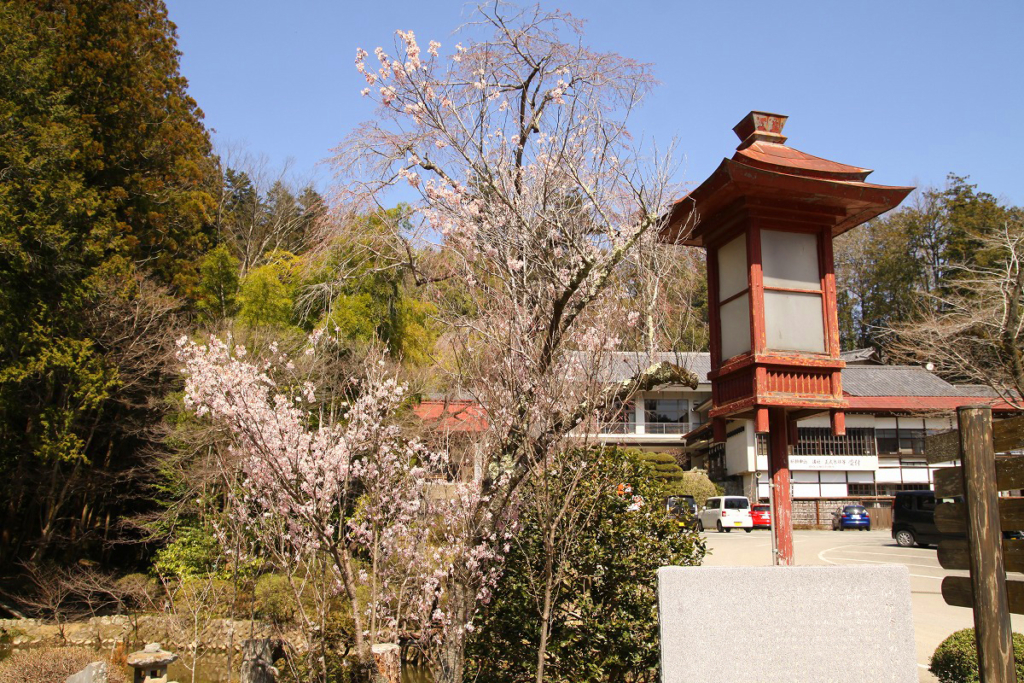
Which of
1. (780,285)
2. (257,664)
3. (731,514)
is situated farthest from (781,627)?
(731,514)

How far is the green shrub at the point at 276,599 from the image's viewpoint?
442 inches

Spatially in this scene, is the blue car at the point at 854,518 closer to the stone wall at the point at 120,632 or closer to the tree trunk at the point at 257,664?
the stone wall at the point at 120,632

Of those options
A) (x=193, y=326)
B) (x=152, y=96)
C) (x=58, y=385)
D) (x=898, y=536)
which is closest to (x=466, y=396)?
(x=58, y=385)

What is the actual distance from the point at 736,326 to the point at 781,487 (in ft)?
3.90

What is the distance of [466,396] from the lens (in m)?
6.45

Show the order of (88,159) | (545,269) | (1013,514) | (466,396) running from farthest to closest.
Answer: (88,159) < (466,396) < (545,269) < (1013,514)

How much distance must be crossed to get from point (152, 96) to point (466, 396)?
598 inches

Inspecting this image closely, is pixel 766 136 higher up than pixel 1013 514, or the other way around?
pixel 766 136

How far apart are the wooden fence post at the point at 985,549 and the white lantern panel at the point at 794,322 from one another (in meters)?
1.50

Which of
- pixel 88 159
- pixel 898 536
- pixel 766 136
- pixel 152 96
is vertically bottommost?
pixel 898 536

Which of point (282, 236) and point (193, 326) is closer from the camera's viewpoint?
point (193, 326)

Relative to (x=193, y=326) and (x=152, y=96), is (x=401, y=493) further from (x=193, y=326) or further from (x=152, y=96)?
(x=152, y=96)

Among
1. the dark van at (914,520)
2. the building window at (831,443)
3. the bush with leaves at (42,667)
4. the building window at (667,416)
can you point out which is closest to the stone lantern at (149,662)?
the bush with leaves at (42,667)

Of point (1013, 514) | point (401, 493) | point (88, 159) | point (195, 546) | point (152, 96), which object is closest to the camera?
point (1013, 514)
